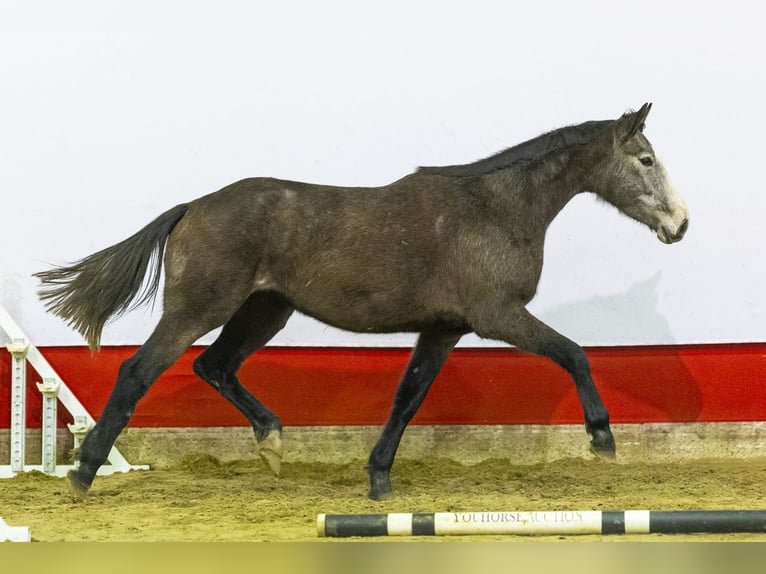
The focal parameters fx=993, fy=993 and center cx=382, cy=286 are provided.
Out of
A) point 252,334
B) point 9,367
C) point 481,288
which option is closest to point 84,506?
point 252,334

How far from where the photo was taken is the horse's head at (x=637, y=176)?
527 centimetres

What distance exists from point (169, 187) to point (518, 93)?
2328 millimetres

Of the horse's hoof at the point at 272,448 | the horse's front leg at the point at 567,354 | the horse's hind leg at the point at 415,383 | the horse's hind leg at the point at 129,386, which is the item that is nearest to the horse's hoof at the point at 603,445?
the horse's front leg at the point at 567,354

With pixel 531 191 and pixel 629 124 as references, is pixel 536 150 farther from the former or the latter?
pixel 629 124

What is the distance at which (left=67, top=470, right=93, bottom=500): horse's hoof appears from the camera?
5.02 metres

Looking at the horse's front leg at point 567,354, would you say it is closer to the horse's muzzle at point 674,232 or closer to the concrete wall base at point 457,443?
the horse's muzzle at point 674,232

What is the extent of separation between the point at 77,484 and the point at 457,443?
94.8 inches

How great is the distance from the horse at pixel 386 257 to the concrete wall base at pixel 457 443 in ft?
3.09

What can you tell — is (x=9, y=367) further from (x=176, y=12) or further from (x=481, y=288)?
(x=481, y=288)

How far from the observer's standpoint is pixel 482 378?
20.9 feet

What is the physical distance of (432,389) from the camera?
637 cm

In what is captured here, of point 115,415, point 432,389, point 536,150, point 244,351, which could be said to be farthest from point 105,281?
point 536,150

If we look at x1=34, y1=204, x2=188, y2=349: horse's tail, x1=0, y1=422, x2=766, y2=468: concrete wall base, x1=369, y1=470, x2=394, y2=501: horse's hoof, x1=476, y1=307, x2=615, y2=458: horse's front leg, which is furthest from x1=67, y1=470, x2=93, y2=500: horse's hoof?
x1=476, y1=307, x2=615, y2=458: horse's front leg

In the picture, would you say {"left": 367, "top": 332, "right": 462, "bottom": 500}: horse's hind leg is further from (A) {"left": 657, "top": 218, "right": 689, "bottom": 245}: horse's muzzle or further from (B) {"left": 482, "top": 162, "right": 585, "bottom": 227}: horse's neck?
(A) {"left": 657, "top": 218, "right": 689, "bottom": 245}: horse's muzzle
